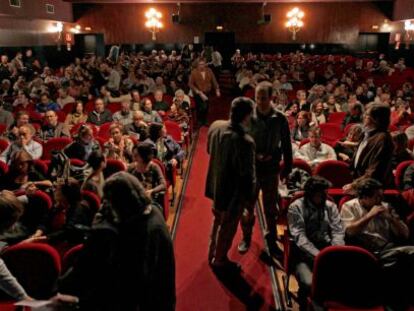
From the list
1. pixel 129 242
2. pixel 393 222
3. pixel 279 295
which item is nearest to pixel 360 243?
pixel 393 222

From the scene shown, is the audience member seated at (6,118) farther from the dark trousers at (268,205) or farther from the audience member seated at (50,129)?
the dark trousers at (268,205)

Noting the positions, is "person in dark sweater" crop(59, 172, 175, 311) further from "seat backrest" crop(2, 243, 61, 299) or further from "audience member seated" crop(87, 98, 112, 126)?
"audience member seated" crop(87, 98, 112, 126)

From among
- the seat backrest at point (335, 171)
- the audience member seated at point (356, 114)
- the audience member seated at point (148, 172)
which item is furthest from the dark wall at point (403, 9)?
the audience member seated at point (148, 172)

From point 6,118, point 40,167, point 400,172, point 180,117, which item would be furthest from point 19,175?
point 400,172

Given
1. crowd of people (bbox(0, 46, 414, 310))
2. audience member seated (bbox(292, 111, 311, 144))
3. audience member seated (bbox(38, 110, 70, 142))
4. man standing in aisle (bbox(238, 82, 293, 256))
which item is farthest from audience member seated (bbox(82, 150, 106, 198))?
audience member seated (bbox(292, 111, 311, 144))

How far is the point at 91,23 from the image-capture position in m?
19.6

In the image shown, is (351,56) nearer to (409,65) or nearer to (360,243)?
(409,65)

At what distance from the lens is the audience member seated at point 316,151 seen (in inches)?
201

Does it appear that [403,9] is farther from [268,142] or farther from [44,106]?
[268,142]

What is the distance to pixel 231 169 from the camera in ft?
10.9

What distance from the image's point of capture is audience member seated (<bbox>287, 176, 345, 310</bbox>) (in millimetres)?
3094

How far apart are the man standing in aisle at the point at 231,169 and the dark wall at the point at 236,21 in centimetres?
1716

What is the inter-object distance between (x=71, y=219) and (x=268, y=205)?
175 centimetres

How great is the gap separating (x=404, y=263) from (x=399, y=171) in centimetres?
187
